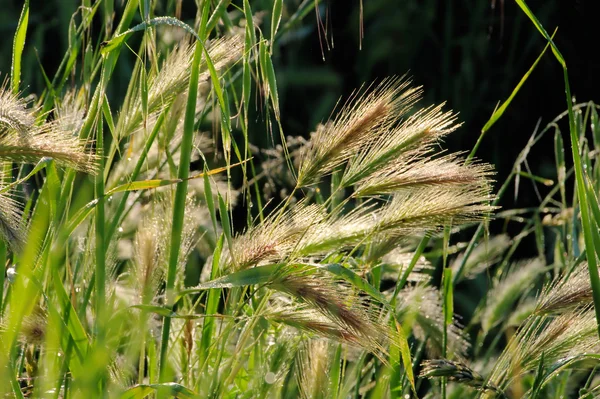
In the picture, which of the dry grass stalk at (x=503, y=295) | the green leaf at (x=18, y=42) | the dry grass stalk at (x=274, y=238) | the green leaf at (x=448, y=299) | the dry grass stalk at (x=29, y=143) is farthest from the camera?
the dry grass stalk at (x=503, y=295)

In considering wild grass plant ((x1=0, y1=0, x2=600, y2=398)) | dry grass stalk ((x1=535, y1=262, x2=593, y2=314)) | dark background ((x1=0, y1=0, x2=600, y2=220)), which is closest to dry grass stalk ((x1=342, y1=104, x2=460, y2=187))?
wild grass plant ((x1=0, y1=0, x2=600, y2=398))

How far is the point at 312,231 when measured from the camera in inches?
34.8

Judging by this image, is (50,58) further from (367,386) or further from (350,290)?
(350,290)

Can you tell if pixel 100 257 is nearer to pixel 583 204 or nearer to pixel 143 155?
pixel 143 155

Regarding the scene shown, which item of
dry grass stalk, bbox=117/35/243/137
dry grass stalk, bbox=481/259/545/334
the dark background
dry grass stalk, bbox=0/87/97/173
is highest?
the dark background

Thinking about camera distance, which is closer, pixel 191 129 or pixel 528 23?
pixel 191 129

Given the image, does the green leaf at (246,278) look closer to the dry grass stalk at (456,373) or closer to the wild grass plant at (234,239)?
the wild grass plant at (234,239)

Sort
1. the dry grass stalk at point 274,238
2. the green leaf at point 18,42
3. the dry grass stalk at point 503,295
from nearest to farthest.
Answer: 1. the dry grass stalk at point 274,238
2. the green leaf at point 18,42
3. the dry grass stalk at point 503,295

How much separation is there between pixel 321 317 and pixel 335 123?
8.5 inches

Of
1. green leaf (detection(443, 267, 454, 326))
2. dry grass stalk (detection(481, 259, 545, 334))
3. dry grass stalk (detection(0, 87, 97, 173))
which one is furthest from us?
dry grass stalk (detection(481, 259, 545, 334))

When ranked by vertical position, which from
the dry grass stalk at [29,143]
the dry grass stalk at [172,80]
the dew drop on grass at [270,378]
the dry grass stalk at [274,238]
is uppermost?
the dry grass stalk at [172,80]

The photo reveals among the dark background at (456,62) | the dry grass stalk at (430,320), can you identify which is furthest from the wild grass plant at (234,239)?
the dark background at (456,62)

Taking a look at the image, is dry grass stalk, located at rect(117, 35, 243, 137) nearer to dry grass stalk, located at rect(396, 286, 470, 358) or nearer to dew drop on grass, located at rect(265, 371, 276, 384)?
dew drop on grass, located at rect(265, 371, 276, 384)

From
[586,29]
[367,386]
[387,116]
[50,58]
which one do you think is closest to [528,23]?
[586,29]
